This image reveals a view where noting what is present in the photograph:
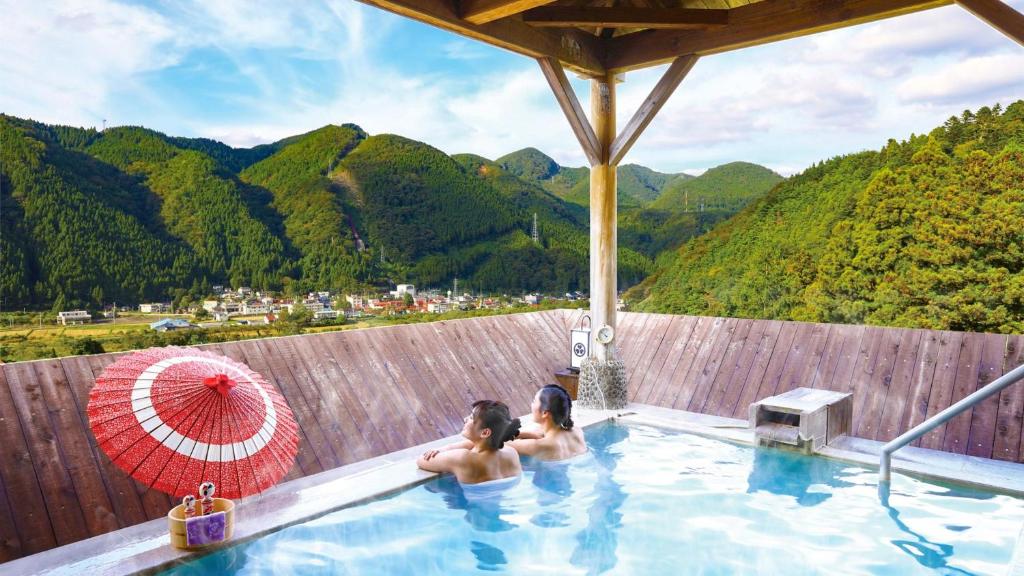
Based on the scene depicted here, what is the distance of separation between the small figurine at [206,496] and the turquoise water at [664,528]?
178 mm

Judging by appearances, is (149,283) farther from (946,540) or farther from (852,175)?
(852,175)

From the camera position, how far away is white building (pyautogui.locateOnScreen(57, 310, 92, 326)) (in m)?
4.88

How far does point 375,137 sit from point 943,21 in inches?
259

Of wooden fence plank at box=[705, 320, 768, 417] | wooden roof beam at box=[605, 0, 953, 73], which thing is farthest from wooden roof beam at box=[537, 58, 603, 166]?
wooden fence plank at box=[705, 320, 768, 417]

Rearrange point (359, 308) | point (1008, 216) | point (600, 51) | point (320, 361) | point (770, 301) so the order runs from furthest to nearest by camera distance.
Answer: point (770, 301), point (359, 308), point (1008, 216), point (600, 51), point (320, 361)

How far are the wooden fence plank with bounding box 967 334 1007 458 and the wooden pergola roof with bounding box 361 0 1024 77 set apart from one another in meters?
2.09

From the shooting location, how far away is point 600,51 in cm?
494

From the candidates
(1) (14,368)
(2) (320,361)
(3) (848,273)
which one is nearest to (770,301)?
(3) (848,273)

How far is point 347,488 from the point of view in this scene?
3.18 meters

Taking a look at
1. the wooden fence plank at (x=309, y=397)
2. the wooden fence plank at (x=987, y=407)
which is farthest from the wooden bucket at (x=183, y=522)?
the wooden fence plank at (x=987, y=407)

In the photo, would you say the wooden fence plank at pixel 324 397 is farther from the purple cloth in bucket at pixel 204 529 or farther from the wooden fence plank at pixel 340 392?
the purple cloth in bucket at pixel 204 529

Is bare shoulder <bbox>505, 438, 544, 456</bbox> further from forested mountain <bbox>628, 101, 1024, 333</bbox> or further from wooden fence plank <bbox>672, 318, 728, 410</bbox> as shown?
forested mountain <bbox>628, 101, 1024, 333</bbox>

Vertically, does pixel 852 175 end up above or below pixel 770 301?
above

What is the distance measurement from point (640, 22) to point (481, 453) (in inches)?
102
